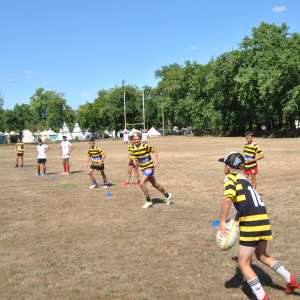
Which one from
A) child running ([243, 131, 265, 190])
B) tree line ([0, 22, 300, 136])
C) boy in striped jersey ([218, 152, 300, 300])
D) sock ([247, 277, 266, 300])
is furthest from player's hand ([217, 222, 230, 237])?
tree line ([0, 22, 300, 136])

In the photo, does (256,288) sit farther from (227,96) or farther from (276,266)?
(227,96)

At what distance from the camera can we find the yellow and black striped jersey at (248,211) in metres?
3.72

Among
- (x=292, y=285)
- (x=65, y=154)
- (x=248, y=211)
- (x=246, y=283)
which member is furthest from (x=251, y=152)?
(x=65, y=154)

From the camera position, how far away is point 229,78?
6128cm

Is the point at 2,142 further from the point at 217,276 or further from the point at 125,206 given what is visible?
the point at 217,276

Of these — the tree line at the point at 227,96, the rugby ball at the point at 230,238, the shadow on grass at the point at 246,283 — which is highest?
the tree line at the point at 227,96

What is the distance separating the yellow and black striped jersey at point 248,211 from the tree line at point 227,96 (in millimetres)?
45360

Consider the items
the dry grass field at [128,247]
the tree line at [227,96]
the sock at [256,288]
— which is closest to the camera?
the sock at [256,288]

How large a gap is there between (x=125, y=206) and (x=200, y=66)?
2970 inches

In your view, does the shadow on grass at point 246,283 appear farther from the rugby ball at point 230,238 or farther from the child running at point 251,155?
the child running at point 251,155

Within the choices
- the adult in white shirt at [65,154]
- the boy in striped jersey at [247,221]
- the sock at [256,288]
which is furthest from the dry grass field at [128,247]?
the adult in white shirt at [65,154]

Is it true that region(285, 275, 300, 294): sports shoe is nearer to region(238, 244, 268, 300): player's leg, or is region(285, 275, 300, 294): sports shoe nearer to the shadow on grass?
the shadow on grass

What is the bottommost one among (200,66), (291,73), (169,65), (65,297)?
(65,297)

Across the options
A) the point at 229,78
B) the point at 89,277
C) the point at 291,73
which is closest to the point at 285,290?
the point at 89,277
